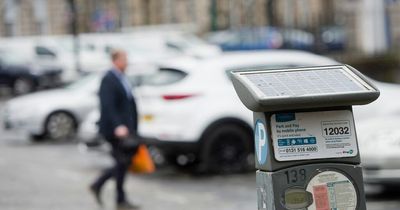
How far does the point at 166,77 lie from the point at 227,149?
1332 millimetres

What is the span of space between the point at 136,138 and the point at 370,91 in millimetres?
6290

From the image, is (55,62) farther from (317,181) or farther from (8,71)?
(317,181)

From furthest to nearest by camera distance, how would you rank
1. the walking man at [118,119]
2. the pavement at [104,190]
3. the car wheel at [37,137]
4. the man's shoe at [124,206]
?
the car wheel at [37,137] → the pavement at [104,190] → the man's shoe at [124,206] → the walking man at [118,119]

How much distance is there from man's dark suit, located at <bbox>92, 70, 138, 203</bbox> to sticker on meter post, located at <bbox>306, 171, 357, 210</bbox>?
6135 millimetres

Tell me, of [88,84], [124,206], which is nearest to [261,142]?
[124,206]

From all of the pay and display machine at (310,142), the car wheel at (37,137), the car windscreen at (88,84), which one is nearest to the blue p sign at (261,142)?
the pay and display machine at (310,142)

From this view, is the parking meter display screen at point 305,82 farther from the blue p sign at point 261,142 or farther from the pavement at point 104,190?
the pavement at point 104,190

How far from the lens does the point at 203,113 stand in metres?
14.4

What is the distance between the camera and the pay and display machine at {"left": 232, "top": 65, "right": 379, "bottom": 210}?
516 cm

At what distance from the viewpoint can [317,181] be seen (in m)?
5.23

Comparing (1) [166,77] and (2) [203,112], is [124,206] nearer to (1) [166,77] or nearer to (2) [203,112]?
(2) [203,112]

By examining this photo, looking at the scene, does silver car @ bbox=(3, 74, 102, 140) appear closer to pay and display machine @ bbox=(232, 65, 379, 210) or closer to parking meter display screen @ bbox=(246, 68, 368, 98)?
parking meter display screen @ bbox=(246, 68, 368, 98)

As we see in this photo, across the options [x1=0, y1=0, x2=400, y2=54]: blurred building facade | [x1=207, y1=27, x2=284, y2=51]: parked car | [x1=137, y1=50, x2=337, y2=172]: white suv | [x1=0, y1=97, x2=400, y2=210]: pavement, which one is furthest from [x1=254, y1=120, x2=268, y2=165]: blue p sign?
[x1=207, y1=27, x2=284, y2=51]: parked car

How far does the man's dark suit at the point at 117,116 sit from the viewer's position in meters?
11.3
